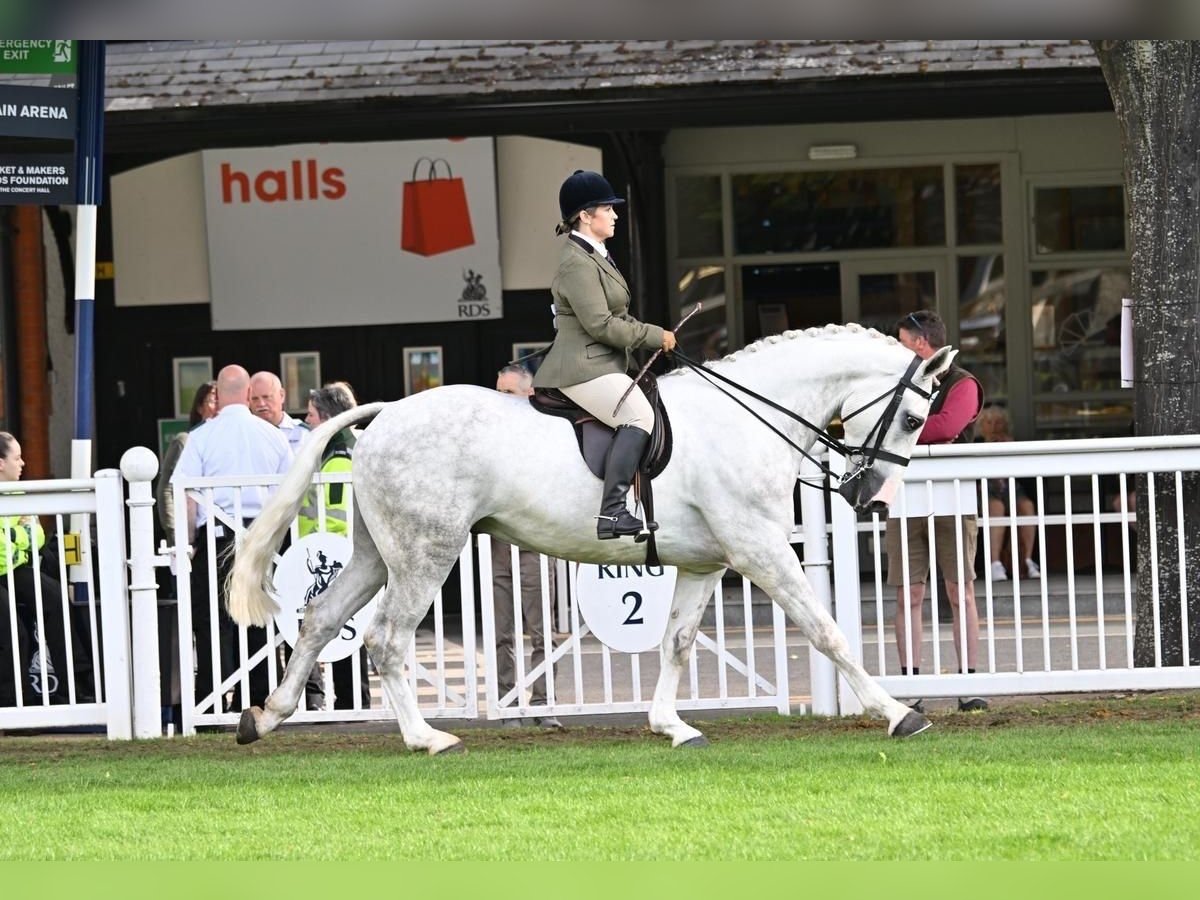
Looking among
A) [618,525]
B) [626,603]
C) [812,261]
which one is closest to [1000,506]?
[812,261]

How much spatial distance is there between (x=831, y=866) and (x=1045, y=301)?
1207 cm

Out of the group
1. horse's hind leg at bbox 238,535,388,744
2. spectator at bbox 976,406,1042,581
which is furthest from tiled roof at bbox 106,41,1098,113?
horse's hind leg at bbox 238,535,388,744

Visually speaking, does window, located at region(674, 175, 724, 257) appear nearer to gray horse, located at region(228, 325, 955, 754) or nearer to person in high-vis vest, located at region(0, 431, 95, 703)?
person in high-vis vest, located at region(0, 431, 95, 703)

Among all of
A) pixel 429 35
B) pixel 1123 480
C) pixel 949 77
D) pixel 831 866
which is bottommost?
pixel 831 866

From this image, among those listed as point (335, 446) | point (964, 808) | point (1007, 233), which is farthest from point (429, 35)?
point (1007, 233)

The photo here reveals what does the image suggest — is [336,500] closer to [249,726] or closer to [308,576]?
[308,576]

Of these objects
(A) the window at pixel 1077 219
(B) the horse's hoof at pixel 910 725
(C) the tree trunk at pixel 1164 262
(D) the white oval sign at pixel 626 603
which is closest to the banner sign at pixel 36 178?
(D) the white oval sign at pixel 626 603

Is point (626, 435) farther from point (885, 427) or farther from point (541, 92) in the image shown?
point (541, 92)

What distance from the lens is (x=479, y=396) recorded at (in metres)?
8.33

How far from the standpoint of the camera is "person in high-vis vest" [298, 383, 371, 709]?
982 centimetres

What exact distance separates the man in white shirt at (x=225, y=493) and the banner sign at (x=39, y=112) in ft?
5.50

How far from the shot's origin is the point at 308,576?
963 centimetres

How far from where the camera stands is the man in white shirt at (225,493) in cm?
1001

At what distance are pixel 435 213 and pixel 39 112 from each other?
605 centimetres
